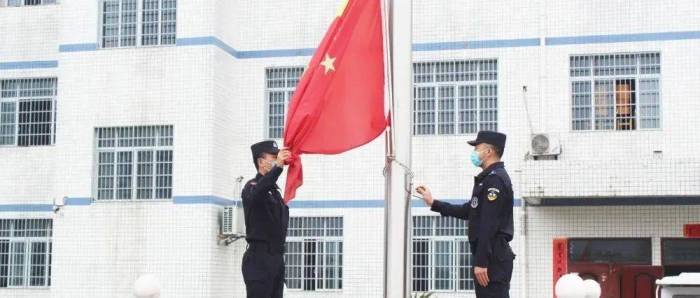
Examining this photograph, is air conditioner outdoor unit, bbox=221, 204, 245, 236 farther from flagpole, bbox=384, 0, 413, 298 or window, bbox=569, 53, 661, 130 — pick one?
flagpole, bbox=384, 0, 413, 298

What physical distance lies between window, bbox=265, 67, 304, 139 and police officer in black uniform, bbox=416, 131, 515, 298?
359 inches

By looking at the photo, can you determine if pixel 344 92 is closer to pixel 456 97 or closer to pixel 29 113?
pixel 456 97

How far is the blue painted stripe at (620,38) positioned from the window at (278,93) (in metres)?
3.52

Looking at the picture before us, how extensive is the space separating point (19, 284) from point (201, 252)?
3190 mm

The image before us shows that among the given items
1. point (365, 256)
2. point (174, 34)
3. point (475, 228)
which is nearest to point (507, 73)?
point (365, 256)

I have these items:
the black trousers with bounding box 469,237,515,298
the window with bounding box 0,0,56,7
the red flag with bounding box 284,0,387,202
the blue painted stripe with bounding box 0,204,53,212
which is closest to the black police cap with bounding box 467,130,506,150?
the black trousers with bounding box 469,237,515,298

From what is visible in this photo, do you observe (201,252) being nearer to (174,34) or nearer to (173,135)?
(173,135)

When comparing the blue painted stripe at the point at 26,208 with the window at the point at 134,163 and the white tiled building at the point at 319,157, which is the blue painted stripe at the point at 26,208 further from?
the window at the point at 134,163

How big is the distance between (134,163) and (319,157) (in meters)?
2.50

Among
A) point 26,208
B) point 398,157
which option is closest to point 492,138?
point 398,157

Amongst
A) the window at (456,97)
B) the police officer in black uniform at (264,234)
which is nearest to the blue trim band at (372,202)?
the window at (456,97)

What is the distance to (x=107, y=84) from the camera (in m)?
16.0

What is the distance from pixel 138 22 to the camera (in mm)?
16062

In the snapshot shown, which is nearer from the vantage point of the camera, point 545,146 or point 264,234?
point 264,234
